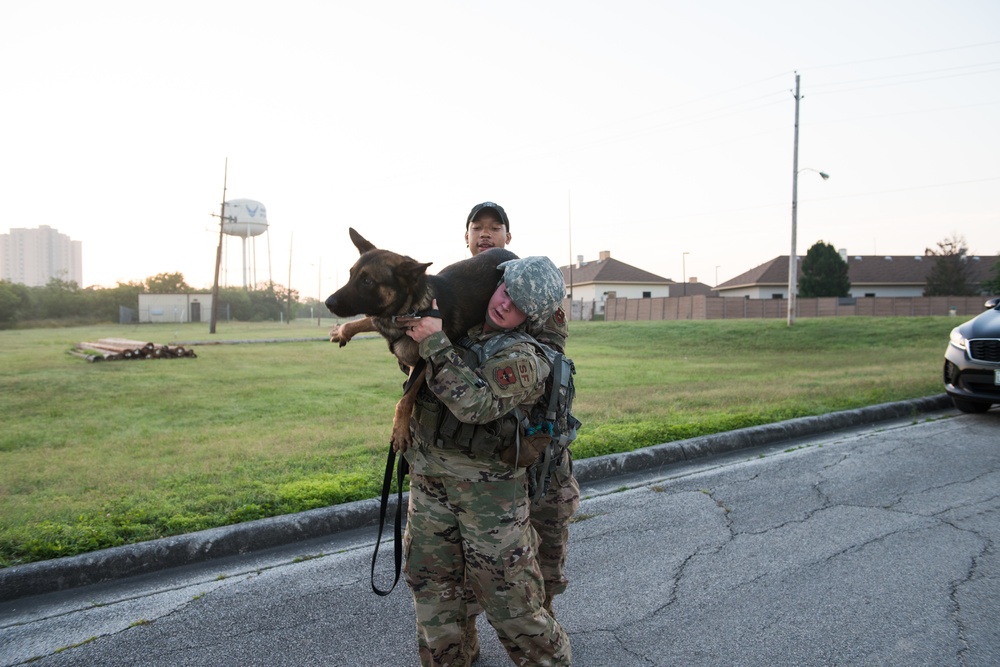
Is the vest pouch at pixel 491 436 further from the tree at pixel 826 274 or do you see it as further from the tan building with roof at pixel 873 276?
the tan building with roof at pixel 873 276

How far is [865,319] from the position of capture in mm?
25969

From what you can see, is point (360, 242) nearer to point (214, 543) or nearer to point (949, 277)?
point (214, 543)

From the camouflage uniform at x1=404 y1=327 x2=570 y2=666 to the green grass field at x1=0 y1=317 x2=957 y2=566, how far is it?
242cm

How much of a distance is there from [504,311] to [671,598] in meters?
2.13

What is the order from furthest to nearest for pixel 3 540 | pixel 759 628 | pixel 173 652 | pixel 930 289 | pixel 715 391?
1. pixel 930 289
2. pixel 715 391
3. pixel 3 540
4. pixel 759 628
5. pixel 173 652

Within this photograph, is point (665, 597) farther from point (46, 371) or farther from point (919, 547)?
point (46, 371)

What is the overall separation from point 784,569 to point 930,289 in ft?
174

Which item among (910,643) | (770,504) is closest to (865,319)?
(770,504)

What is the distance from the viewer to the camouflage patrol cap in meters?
2.20

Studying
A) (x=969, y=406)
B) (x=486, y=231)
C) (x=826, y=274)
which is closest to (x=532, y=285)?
(x=486, y=231)

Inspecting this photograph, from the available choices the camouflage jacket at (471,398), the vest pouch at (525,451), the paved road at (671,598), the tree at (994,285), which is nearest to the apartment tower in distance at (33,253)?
the tree at (994,285)

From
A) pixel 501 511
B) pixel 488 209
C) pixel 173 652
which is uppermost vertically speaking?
pixel 488 209

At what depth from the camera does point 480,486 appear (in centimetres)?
232

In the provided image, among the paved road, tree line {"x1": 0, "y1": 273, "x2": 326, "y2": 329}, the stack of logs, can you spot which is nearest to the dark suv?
the paved road
